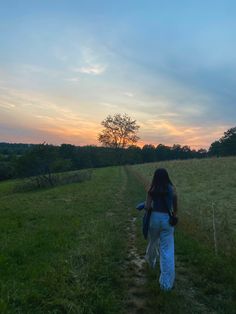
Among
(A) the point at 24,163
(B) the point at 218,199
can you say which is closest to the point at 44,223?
(B) the point at 218,199

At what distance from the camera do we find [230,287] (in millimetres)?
7719

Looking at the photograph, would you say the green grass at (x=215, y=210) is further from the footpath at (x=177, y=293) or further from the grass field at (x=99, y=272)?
the footpath at (x=177, y=293)

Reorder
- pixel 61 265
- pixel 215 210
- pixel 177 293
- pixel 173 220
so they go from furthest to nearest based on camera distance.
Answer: pixel 215 210 → pixel 61 265 → pixel 173 220 → pixel 177 293

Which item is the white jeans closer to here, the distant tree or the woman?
the woman

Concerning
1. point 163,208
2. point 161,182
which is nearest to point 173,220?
point 163,208

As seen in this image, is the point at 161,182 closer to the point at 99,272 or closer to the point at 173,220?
the point at 173,220

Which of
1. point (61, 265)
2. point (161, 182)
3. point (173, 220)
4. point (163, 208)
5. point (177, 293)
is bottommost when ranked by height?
point (177, 293)

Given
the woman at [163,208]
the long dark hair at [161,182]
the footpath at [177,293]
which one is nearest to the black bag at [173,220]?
the woman at [163,208]

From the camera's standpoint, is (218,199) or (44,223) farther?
(218,199)

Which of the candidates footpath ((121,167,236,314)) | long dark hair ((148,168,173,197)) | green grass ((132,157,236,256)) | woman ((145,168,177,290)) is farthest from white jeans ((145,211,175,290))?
green grass ((132,157,236,256))

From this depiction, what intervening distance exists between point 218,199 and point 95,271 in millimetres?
16546

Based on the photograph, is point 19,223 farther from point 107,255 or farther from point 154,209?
point 154,209

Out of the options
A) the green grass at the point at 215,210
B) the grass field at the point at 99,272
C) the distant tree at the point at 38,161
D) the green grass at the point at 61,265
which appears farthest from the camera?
the distant tree at the point at 38,161

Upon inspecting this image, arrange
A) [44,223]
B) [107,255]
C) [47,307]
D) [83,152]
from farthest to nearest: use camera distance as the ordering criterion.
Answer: [83,152], [44,223], [107,255], [47,307]
